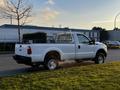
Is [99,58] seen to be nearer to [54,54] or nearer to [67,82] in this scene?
[54,54]

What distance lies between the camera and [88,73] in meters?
11.3

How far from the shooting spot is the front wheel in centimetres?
1423

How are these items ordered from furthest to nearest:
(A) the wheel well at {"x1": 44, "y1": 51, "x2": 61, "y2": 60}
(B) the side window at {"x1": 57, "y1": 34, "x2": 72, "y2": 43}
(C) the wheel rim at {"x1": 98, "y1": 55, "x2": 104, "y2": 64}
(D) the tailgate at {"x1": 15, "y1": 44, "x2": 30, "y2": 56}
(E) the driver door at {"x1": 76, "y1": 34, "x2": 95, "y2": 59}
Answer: (C) the wheel rim at {"x1": 98, "y1": 55, "x2": 104, "y2": 64} → (E) the driver door at {"x1": 76, "y1": 34, "x2": 95, "y2": 59} → (B) the side window at {"x1": 57, "y1": 34, "x2": 72, "y2": 43} → (A) the wheel well at {"x1": 44, "y1": 51, "x2": 61, "y2": 60} → (D) the tailgate at {"x1": 15, "y1": 44, "x2": 30, "y2": 56}

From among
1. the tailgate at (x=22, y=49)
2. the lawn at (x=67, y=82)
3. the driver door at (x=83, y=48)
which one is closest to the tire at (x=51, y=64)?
the tailgate at (x=22, y=49)

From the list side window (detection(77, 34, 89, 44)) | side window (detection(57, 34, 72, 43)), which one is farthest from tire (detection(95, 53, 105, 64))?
side window (detection(57, 34, 72, 43))

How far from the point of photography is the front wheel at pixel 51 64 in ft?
46.7

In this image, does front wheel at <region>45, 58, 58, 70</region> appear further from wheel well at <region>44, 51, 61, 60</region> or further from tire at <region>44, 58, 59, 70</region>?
wheel well at <region>44, 51, 61, 60</region>

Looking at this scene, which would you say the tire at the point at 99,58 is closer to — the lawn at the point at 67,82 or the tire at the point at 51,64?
the tire at the point at 51,64

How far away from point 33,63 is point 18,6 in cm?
2885

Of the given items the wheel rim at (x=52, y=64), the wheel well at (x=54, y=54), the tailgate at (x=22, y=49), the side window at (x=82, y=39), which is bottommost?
the wheel rim at (x=52, y=64)

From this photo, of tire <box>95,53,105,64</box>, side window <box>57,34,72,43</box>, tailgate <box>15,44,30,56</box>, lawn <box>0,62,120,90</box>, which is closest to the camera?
lawn <box>0,62,120,90</box>

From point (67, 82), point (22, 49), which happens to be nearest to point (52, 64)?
point (22, 49)

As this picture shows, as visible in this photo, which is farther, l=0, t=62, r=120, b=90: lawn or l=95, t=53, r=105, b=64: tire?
l=95, t=53, r=105, b=64: tire

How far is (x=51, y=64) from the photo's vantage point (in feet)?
47.2
